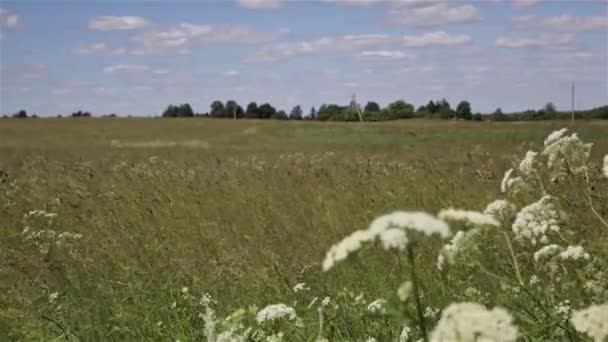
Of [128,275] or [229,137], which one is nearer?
[128,275]

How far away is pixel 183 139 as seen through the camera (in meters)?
47.9

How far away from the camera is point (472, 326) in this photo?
1.89 meters

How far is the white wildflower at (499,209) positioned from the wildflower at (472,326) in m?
1.49

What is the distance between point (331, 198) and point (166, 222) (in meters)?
2.01

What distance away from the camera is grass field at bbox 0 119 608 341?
13.1 ft

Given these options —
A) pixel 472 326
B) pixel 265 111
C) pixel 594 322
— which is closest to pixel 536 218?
pixel 594 322

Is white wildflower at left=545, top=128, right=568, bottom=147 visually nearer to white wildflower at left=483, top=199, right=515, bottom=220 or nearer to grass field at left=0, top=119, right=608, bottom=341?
grass field at left=0, top=119, right=608, bottom=341

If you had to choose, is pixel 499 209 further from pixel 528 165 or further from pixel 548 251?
pixel 528 165

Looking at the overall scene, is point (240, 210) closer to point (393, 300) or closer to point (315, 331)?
point (315, 331)

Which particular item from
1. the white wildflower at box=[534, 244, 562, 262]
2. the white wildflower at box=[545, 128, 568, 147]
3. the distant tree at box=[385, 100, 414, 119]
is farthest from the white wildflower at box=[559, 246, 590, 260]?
the distant tree at box=[385, 100, 414, 119]

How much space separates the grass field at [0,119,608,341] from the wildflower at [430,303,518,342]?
178 millimetres

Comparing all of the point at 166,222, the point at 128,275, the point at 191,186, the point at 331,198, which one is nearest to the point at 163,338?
the point at 128,275

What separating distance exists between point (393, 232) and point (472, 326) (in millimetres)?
329

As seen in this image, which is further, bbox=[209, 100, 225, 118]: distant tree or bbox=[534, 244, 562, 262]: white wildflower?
bbox=[209, 100, 225, 118]: distant tree
